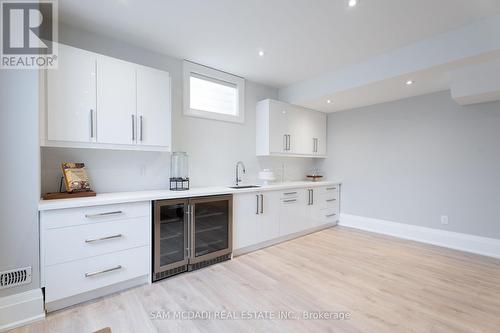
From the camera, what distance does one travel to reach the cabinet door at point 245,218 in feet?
10.1

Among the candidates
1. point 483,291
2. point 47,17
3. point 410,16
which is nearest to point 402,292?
point 483,291

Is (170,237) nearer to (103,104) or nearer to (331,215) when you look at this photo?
(103,104)

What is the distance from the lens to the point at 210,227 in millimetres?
2838

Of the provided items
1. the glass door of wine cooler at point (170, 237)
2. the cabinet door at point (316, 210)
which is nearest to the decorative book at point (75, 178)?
the glass door of wine cooler at point (170, 237)

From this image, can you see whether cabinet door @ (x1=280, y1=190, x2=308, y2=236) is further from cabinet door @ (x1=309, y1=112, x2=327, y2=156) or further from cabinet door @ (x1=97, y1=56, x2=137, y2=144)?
cabinet door @ (x1=97, y1=56, x2=137, y2=144)

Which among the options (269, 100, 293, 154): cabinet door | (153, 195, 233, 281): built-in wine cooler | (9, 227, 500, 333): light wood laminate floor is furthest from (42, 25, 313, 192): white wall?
(9, 227, 500, 333): light wood laminate floor

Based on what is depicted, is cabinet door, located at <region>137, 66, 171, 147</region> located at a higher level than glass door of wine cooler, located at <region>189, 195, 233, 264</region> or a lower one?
higher

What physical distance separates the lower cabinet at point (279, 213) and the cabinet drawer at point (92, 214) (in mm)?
1179

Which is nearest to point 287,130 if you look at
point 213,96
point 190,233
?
point 213,96

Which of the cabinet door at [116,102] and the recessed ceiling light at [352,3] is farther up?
the recessed ceiling light at [352,3]

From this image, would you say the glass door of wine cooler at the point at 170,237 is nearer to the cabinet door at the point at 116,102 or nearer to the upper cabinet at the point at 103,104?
the upper cabinet at the point at 103,104

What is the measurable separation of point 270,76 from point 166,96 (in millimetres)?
1836

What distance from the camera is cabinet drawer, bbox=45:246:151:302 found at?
1.88 meters

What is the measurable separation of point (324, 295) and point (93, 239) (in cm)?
214
